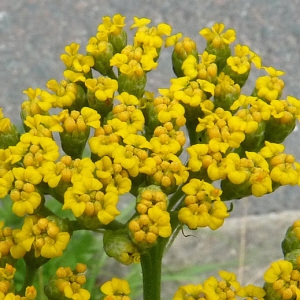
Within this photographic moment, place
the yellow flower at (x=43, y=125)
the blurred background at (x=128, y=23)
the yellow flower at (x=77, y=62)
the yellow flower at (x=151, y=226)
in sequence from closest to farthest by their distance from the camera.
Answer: the yellow flower at (x=151, y=226) < the yellow flower at (x=43, y=125) < the yellow flower at (x=77, y=62) < the blurred background at (x=128, y=23)

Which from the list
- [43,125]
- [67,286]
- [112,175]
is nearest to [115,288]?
[67,286]

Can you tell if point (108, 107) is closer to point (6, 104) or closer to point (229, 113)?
point (229, 113)

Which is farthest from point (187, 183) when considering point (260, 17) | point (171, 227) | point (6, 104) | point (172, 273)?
point (260, 17)

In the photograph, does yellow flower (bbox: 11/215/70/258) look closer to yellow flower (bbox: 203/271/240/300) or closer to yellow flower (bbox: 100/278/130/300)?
yellow flower (bbox: 100/278/130/300)

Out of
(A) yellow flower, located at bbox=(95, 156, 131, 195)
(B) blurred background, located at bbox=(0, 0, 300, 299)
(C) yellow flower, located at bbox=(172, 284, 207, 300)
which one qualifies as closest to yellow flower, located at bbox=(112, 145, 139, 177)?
(A) yellow flower, located at bbox=(95, 156, 131, 195)

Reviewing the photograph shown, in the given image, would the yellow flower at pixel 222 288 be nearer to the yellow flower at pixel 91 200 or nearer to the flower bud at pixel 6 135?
the yellow flower at pixel 91 200

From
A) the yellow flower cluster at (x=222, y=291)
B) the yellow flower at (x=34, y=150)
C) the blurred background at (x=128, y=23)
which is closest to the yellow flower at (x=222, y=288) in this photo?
the yellow flower cluster at (x=222, y=291)
